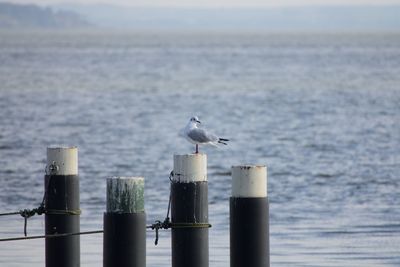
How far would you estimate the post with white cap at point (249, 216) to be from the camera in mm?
10172

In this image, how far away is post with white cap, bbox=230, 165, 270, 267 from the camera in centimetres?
1017

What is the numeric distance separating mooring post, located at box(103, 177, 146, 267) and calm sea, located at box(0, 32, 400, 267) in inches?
145

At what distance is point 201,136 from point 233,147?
65.1 ft

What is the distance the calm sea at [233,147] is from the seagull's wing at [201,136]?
5.95ft

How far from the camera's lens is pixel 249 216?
10188 millimetres

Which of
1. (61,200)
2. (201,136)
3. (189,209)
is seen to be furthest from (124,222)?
(201,136)

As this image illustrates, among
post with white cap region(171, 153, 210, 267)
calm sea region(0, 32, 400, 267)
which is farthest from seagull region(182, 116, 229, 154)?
post with white cap region(171, 153, 210, 267)

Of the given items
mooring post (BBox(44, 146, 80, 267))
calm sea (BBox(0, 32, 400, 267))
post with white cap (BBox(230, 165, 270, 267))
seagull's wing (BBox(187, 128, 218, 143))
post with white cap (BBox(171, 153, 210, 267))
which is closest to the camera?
post with white cap (BBox(230, 165, 270, 267))

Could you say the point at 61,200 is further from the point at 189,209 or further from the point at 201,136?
the point at 201,136

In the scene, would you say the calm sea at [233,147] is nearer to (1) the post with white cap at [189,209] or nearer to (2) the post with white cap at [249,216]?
(1) the post with white cap at [189,209]

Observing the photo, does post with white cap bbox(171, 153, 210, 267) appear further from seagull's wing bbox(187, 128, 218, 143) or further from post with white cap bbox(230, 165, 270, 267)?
seagull's wing bbox(187, 128, 218, 143)

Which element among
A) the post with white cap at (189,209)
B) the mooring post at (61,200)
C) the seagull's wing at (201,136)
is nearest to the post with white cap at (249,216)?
the post with white cap at (189,209)

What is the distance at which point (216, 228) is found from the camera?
17.1 m

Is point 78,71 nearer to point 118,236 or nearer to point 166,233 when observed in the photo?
point 166,233
